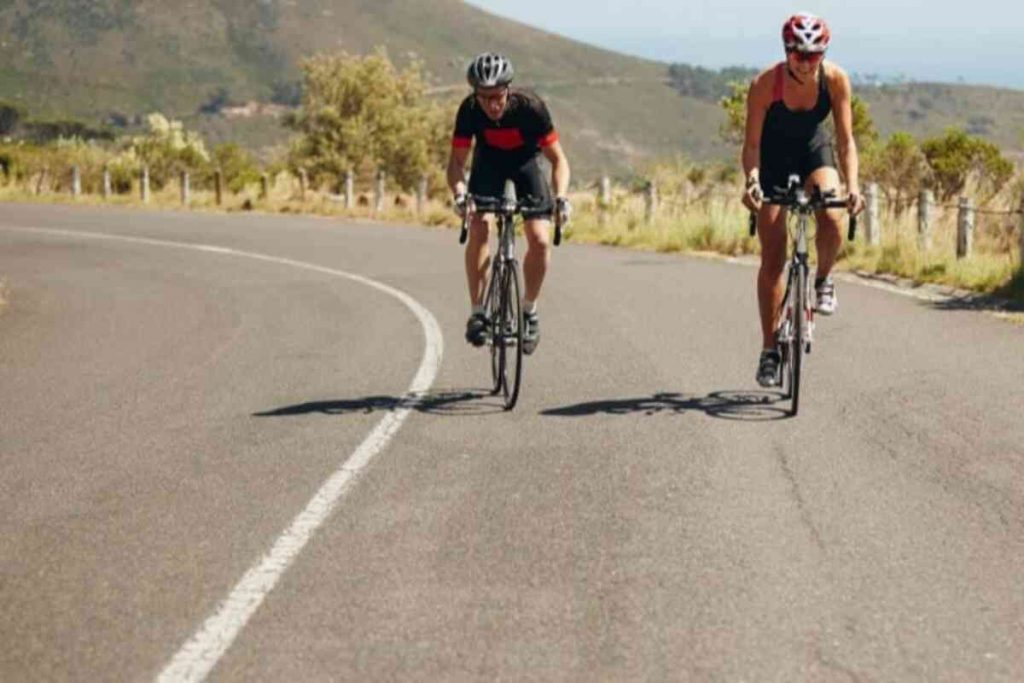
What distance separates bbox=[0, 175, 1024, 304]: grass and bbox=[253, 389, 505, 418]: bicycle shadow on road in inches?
307

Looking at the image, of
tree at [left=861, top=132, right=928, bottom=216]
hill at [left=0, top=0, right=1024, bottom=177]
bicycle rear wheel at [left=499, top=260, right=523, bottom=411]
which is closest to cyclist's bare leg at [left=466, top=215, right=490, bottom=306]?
bicycle rear wheel at [left=499, top=260, right=523, bottom=411]

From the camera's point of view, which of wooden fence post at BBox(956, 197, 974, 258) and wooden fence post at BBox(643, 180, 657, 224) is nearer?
wooden fence post at BBox(956, 197, 974, 258)

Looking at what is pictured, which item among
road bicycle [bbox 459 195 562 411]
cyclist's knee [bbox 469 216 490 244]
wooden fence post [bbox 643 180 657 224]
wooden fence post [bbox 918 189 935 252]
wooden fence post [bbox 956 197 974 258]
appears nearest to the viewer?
road bicycle [bbox 459 195 562 411]

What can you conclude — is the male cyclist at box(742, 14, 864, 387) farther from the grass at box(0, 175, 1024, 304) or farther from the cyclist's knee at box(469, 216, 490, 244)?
the grass at box(0, 175, 1024, 304)

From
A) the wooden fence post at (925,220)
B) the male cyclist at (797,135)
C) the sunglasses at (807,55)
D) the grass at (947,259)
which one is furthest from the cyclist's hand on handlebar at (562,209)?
the wooden fence post at (925,220)

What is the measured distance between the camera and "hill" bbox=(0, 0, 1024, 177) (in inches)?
6309

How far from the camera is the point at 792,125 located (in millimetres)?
9305

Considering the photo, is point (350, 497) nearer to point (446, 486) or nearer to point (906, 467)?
point (446, 486)

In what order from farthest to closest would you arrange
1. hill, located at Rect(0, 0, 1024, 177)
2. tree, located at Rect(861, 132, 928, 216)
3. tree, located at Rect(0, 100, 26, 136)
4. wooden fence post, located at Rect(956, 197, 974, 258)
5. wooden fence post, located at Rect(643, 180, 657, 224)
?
hill, located at Rect(0, 0, 1024, 177), tree, located at Rect(0, 100, 26, 136), tree, located at Rect(861, 132, 928, 216), wooden fence post, located at Rect(643, 180, 657, 224), wooden fence post, located at Rect(956, 197, 974, 258)

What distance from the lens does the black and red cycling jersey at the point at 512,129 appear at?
968cm

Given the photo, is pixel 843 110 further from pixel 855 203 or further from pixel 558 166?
pixel 558 166

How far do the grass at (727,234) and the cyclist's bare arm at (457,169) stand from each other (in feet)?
25.9

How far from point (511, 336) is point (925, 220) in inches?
458

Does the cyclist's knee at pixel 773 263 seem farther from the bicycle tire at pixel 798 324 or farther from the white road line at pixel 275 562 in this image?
the white road line at pixel 275 562
